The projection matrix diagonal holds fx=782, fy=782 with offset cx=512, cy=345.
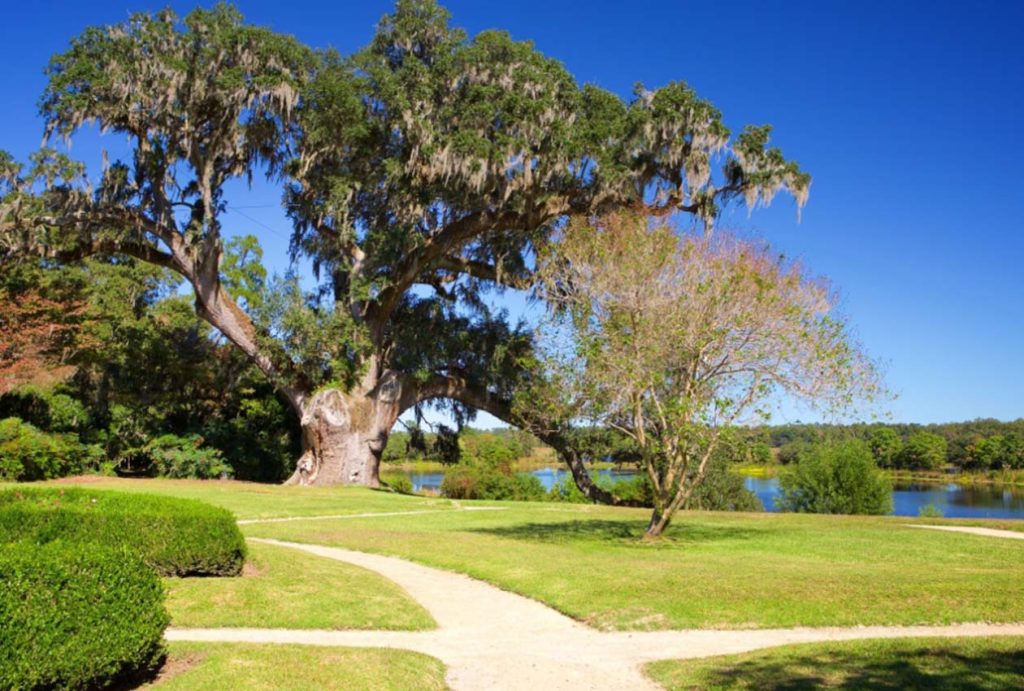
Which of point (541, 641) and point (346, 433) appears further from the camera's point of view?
point (346, 433)

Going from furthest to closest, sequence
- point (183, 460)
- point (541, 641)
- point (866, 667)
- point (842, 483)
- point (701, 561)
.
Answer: point (842, 483) → point (183, 460) → point (701, 561) → point (541, 641) → point (866, 667)

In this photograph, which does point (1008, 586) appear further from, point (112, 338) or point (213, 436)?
point (112, 338)

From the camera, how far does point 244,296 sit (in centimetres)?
4197

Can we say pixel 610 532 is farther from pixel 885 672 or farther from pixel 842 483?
pixel 842 483

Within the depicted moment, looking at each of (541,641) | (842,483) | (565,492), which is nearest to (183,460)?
(565,492)

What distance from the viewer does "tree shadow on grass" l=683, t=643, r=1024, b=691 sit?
6234mm

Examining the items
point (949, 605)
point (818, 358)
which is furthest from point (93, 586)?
point (818, 358)

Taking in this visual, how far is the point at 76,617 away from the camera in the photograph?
6.05 meters

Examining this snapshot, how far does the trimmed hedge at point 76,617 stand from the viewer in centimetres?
566

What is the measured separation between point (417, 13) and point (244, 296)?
20.6 metres

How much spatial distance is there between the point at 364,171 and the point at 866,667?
2459 centimetres

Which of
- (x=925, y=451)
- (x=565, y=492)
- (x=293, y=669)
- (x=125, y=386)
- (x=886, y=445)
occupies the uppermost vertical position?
(x=125, y=386)

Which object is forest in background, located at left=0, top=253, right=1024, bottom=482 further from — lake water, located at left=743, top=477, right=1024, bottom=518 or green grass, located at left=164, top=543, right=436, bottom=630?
lake water, located at left=743, top=477, right=1024, bottom=518

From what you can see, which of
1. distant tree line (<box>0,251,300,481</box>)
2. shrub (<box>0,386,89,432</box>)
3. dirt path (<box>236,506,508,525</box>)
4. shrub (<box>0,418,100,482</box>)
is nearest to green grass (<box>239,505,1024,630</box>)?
dirt path (<box>236,506,508,525</box>)
